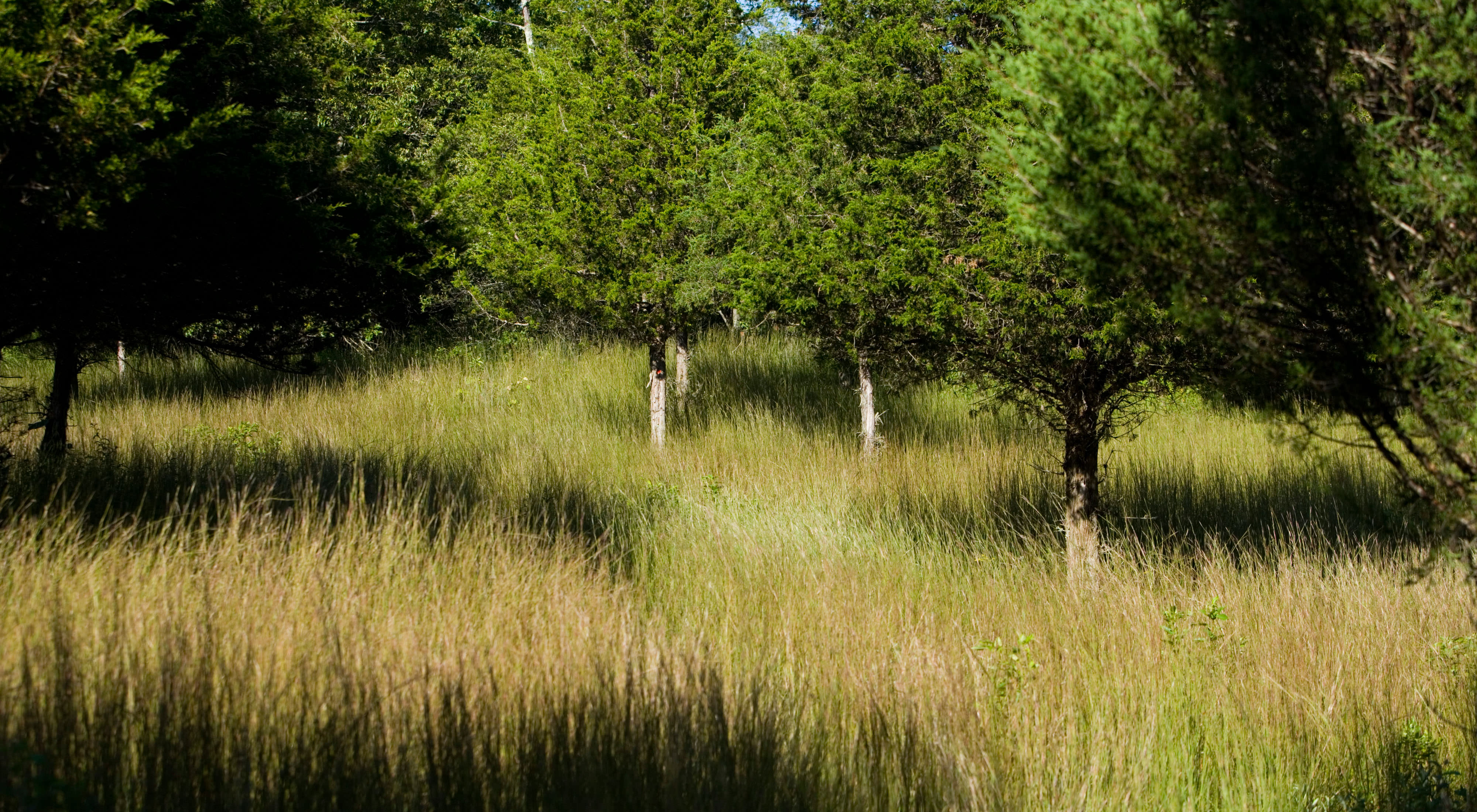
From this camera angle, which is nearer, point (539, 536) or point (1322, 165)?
point (1322, 165)

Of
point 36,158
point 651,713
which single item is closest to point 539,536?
point 651,713

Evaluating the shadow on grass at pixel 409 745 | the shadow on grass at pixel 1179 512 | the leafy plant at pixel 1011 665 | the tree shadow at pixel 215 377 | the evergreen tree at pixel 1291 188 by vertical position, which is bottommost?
the shadow on grass at pixel 1179 512

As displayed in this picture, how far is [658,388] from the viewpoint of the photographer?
12641 millimetres

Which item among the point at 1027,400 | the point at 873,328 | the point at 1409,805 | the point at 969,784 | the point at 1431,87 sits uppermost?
the point at 1431,87

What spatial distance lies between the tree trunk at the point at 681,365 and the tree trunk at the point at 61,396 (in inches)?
303

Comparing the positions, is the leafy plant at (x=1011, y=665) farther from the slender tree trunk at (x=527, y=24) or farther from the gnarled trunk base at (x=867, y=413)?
the slender tree trunk at (x=527, y=24)

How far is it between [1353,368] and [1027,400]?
14.2 feet

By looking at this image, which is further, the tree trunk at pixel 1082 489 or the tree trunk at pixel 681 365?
the tree trunk at pixel 681 365

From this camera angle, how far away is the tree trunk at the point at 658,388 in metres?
12.5

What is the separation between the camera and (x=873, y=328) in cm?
853

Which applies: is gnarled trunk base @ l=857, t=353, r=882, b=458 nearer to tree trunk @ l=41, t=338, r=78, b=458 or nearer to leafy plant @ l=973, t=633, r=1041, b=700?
leafy plant @ l=973, t=633, r=1041, b=700

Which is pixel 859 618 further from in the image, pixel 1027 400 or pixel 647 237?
pixel 647 237

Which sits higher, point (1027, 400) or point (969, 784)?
point (1027, 400)

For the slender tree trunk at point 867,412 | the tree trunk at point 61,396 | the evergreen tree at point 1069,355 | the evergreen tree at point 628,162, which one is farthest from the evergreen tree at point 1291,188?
the slender tree trunk at point 867,412
